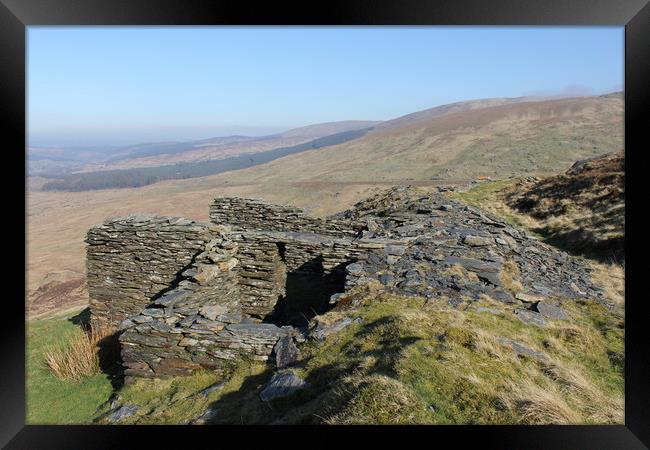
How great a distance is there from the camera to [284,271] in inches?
460

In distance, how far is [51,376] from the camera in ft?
30.1

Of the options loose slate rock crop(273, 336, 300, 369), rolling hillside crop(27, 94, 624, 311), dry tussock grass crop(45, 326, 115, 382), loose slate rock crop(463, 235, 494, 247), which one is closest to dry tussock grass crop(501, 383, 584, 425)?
loose slate rock crop(273, 336, 300, 369)

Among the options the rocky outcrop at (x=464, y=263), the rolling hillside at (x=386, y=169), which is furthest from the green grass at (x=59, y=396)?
the rolling hillside at (x=386, y=169)

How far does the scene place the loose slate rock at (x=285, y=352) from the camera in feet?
23.0

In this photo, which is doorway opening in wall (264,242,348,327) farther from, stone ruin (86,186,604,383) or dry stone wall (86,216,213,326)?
dry stone wall (86,216,213,326)

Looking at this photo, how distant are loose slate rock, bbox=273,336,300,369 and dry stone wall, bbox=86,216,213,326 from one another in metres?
5.07

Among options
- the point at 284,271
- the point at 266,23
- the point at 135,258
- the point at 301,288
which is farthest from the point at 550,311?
the point at 135,258

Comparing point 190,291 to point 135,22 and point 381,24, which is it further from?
point 381,24

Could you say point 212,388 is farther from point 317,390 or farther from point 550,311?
point 550,311

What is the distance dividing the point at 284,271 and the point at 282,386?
221 inches

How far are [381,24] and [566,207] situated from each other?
19.7 metres

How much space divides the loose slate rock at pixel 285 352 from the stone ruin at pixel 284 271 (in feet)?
0.71
